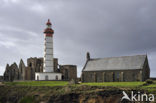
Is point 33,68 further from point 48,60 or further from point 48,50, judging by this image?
point 48,50

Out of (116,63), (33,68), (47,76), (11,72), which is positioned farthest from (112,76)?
(11,72)

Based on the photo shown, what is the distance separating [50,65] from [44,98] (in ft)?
85.4

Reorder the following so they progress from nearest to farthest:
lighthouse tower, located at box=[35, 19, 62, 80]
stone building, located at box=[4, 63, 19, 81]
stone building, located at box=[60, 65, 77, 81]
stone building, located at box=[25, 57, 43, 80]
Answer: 1. lighthouse tower, located at box=[35, 19, 62, 80]
2. stone building, located at box=[4, 63, 19, 81]
3. stone building, located at box=[60, 65, 77, 81]
4. stone building, located at box=[25, 57, 43, 80]

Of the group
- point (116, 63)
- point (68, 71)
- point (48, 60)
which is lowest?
point (68, 71)

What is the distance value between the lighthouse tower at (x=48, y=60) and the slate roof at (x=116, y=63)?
9295mm

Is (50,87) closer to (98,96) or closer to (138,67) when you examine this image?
(98,96)

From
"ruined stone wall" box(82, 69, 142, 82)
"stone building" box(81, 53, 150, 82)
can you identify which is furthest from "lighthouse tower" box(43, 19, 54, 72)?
"ruined stone wall" box(82, 69, 142, 82)

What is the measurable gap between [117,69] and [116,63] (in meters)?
2.07

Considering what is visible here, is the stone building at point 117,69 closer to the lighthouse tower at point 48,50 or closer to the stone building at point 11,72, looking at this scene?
the lighthouse tower at point 48,50

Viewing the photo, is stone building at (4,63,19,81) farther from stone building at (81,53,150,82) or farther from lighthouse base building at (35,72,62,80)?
stone building at (81,53,150,82)

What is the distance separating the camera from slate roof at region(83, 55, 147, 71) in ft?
183

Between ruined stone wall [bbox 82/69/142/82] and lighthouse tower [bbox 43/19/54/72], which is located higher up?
lighthouse tower [bbox 43/19/54/72]

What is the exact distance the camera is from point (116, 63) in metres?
58.5

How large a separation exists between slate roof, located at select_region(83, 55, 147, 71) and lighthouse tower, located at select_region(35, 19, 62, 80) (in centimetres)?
930
